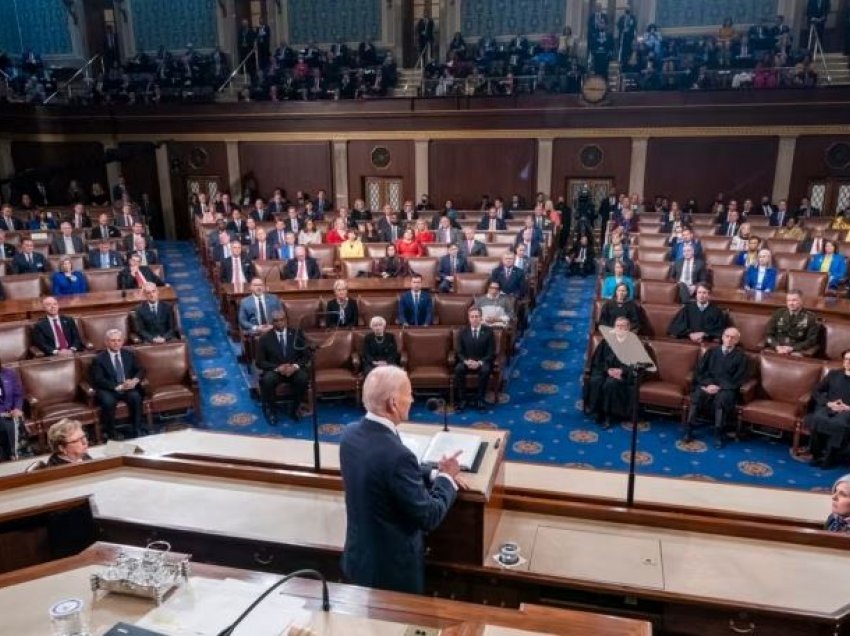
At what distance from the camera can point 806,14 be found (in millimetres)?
14852

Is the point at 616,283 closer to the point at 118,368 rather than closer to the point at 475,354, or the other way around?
the point at 475,354

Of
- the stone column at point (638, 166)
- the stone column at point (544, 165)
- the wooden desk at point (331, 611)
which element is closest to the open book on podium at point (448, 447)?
the wooden desk at point (331, 611)

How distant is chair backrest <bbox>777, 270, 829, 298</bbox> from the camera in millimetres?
8227

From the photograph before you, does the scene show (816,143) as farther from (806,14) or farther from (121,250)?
(121,250)

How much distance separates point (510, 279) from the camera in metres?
9.02

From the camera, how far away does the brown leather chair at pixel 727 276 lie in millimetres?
8812

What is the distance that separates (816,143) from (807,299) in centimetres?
737

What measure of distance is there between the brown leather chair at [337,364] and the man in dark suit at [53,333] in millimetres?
2345

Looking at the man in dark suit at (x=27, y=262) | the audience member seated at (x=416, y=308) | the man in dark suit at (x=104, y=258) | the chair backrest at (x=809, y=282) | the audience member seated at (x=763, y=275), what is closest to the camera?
the audience member seated at (x=416, y=308)

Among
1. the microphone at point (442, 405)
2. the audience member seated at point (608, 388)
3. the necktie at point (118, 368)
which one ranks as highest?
the microphone at point (442, 405)

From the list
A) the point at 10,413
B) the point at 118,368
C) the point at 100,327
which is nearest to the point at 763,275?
the point at 118,368

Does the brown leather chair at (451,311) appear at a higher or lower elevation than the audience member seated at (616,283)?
lower

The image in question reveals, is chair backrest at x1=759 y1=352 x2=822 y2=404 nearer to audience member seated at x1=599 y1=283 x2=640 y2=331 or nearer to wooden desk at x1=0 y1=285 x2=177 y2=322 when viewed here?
audience member seated at x1=599 y1=283 x2=640 y2=331

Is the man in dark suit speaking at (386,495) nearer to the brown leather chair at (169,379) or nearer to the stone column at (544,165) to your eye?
the brown leather chair at (169,379)
